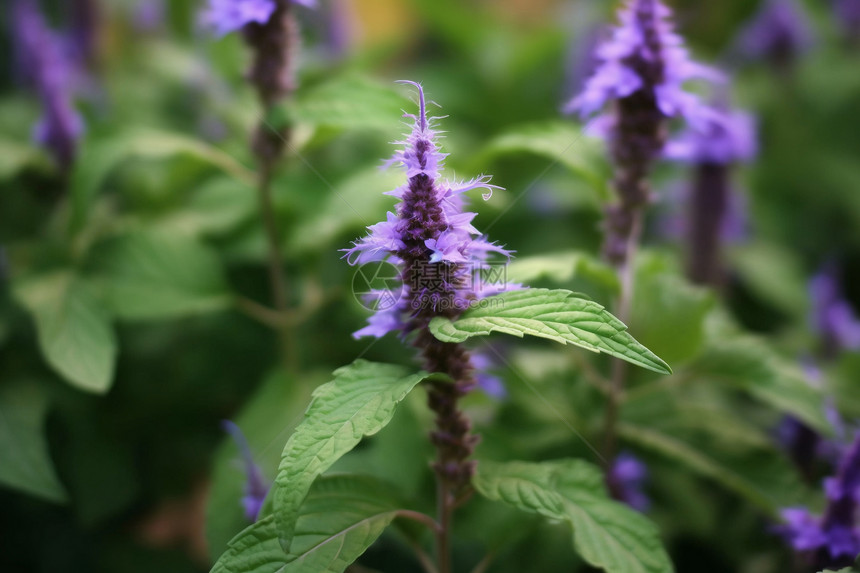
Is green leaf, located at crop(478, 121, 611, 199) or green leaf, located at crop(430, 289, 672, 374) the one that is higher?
green leaf, located at crop(478, 121, 611, 199)

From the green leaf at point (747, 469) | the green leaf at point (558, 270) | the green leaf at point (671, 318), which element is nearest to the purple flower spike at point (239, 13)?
the green leaf at point (558, 270)

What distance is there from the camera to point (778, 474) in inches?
43.4

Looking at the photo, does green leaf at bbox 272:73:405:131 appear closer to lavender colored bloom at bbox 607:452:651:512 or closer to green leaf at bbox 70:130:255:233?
green leaf at bbox 70:130:255:233

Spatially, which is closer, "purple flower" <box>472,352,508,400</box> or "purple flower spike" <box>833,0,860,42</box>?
"purple flower" <box>472,352,508,400</box>

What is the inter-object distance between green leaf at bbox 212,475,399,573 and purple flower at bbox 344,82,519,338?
20 cm

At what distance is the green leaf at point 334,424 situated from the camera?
641mm

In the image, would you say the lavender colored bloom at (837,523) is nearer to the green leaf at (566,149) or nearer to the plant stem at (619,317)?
the plant stem at (619,317)

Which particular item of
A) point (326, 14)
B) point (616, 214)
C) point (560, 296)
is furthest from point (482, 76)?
point (560, 296)

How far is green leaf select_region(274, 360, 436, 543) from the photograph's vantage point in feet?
2.10

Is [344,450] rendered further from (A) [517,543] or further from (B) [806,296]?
(B) [806,296]

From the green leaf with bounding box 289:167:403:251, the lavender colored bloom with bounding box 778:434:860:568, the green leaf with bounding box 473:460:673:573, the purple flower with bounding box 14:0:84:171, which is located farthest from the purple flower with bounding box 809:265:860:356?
the purple flower with bounding box 14:0:84:171

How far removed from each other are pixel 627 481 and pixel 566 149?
60cm

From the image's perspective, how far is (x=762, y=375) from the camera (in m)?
Answer: 1.11

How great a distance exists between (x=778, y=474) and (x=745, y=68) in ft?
6.08
